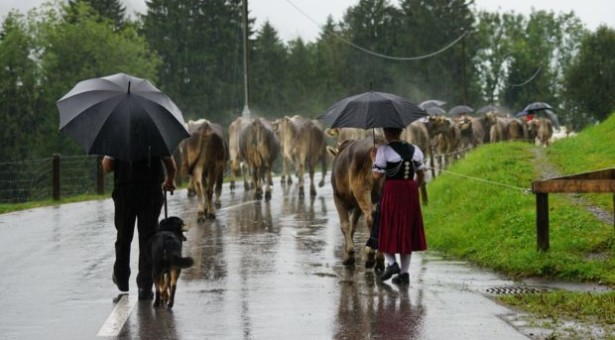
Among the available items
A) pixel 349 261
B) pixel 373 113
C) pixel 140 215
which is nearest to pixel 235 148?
pixel 349 261

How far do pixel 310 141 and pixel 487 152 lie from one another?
5321mm

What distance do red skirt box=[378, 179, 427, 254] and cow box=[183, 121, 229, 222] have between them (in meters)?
8.81

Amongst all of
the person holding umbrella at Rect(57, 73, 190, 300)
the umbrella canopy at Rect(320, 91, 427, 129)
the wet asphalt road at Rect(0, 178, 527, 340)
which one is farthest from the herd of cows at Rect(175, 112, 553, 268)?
the person holding umbrella at Rect(57, 73, 190, 300)

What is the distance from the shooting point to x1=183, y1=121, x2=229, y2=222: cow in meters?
20.0

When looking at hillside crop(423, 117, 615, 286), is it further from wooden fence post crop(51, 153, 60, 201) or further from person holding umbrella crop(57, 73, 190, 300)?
wooden fence post crop(51, 153, 60, 201)

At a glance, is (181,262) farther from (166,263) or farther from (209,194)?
(209,194)

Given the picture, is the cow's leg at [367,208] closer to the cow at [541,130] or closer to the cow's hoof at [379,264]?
the cow's hoof at [379,264]

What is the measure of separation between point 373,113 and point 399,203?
121 centimetres

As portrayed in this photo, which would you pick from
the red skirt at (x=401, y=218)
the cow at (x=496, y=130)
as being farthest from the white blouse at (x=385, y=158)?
the cow at (x=496, y=130)

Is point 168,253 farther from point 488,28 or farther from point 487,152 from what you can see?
point 488,28

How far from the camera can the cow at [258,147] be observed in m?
26.7

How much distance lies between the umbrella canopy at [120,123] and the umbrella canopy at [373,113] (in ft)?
8.55

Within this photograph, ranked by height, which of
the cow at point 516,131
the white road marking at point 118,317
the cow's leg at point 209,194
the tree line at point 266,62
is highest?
the tree line at point 266,62

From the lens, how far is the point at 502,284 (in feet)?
37.6
